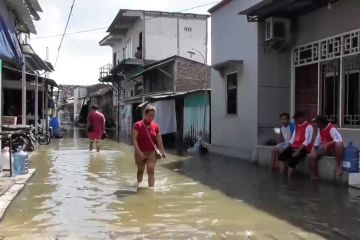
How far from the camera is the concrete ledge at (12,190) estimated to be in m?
7.70

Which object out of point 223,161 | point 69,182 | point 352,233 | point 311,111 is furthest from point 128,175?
point 352,233

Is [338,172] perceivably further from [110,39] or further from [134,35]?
[110,39]

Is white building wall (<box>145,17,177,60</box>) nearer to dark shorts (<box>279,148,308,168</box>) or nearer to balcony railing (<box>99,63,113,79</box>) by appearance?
balcony railing (<box>99,63,113,79</box>)

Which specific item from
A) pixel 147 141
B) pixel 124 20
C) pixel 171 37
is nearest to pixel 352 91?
pixel 147 141

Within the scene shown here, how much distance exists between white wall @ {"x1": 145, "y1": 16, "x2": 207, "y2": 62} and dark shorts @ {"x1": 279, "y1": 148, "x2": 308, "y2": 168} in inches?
986

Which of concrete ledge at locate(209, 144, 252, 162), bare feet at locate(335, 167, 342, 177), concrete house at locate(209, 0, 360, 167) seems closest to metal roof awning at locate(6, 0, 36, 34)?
concrete house at locate(209, 0, 360, 167)

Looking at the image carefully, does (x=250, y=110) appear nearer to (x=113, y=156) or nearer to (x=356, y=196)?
(x=113, y=156)

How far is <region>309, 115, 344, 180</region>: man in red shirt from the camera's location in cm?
1039

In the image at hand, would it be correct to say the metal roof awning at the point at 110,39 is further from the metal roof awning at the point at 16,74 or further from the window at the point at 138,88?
the metal roof awning at the point at 16,74

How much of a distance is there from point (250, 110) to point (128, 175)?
548 centimetres

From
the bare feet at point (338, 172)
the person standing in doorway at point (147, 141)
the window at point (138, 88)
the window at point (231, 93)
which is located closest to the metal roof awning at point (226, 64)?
the window at point (231, 93)

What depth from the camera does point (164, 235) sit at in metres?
6.31

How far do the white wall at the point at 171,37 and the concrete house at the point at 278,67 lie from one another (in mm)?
17516

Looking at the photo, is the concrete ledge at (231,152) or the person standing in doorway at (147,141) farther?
the concrete ledge at (231,152)
